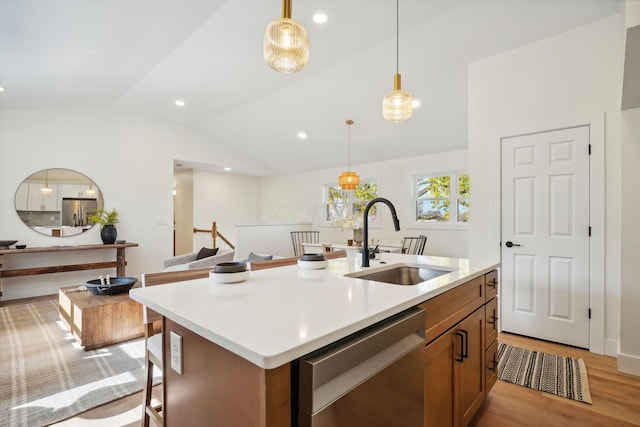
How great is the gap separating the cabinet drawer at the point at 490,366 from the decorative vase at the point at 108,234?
5779mm

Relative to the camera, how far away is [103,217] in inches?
216

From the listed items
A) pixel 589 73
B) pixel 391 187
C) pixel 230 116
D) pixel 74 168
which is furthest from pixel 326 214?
pixel 589 73

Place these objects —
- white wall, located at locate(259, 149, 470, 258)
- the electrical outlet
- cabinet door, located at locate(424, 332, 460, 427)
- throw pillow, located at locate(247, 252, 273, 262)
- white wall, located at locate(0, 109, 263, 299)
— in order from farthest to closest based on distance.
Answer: white wall, located at locate(259, 149, 470, 258)
white wall, located at locate(0, 109, 263, 299)
throw pillow, located at locate(247, 252, 273, 262)
cabinet door, located at locate(424, 332, 460, 427)
the electrical outlet

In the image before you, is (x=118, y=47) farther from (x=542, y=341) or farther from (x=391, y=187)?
(x=542, y=341)

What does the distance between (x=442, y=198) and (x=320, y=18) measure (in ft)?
12.5

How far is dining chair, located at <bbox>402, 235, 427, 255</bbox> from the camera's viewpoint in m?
5.09

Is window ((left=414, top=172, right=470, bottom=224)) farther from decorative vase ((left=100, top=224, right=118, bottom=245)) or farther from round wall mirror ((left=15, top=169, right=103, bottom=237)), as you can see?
round wall mirror ((left=15, top=169, right=103, bottom=237))

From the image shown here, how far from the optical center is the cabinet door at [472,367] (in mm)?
1553

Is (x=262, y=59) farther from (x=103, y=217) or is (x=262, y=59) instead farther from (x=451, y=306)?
(x=103, y=217)

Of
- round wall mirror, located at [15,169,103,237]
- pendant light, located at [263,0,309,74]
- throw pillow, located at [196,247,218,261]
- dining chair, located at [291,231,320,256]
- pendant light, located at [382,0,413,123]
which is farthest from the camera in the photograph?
dining chair, located at [291,231,320,256]

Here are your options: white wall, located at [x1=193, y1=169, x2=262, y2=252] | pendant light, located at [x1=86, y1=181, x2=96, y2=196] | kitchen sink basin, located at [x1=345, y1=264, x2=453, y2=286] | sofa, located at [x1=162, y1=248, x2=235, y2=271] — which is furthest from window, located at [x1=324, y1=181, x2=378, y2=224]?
pendant light, located at [x1=86, y1=181, x2=96, y2=196]

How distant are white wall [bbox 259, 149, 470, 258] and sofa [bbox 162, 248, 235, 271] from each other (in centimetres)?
312

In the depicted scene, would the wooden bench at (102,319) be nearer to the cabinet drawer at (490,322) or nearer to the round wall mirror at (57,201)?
the round wall mirror at (57,201)

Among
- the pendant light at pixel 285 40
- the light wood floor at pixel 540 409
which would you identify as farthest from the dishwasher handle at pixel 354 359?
the pendant light at pixel 285 40
